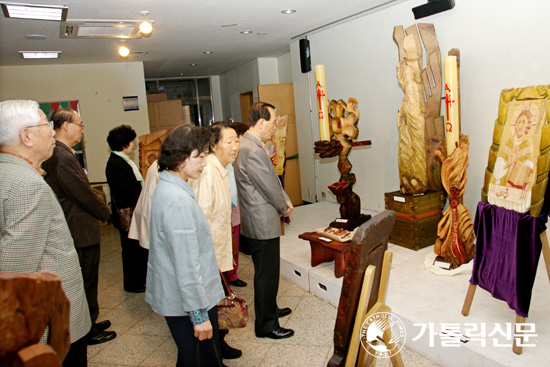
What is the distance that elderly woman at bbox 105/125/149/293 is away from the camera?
11.4 ft

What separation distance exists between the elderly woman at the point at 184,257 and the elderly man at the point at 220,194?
25.1 inches

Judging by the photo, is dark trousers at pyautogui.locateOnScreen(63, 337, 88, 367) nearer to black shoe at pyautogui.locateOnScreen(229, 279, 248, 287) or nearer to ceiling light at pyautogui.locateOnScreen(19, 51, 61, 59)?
black shoe at pyautogui.locateOnScreen(229, 279, 248, 287)

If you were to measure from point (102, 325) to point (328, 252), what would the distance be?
70.6 inches

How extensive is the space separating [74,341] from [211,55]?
20.4ft

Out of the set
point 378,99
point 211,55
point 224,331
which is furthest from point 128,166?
point 211,55

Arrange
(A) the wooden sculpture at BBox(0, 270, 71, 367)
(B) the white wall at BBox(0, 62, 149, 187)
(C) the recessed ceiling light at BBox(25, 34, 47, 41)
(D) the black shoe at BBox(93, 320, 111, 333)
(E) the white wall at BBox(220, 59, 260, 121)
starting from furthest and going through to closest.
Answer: (E) the white wall at BBox(220, 59, 260, 121) → (B) the white wall at BBox(0, 62, 149, 187) → (C) the recessed ceiling light at BBox(25, 34, 47, 41) → (D) the black shoe at BBox(93, 320, 111, 333) → (A) the wooden sculpture at BBox(0, 270, 71, 367)

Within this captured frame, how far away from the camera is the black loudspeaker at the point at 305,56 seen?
19.5 ft

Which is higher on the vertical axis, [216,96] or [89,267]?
[216,96]

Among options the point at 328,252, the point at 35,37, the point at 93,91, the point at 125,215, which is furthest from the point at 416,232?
the point at 93,91

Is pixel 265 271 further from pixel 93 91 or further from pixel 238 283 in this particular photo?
pixel 93 91

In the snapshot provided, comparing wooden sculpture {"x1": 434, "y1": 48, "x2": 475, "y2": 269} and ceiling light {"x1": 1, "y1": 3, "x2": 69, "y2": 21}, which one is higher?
ceiling light {"x1": 1, "y1": 3, "x2": 69, "y2": 21}

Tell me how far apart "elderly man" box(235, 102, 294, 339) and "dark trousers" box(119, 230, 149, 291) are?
1434 millimetres

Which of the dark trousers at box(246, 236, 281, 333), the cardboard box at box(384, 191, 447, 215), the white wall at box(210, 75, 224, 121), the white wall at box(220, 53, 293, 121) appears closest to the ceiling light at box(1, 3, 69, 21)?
the dark trousers at box(246, 236, 281, 333)

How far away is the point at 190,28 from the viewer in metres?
4.97
